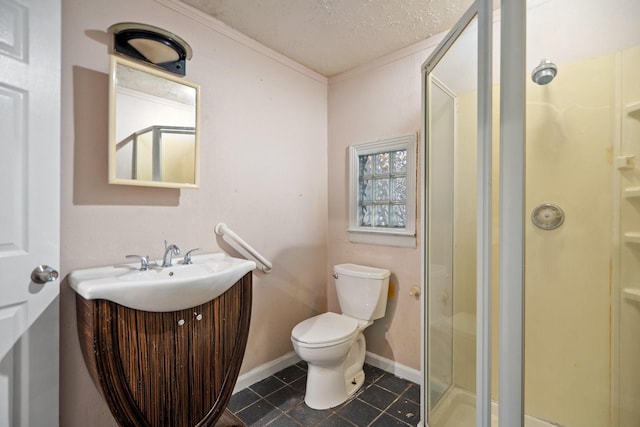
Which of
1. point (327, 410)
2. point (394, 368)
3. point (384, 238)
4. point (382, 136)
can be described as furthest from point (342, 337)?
point (382, 136)

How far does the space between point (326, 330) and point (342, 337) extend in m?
0.12

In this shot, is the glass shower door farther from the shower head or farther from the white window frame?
the white window frame

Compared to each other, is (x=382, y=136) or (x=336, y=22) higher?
(x=336, y=22)

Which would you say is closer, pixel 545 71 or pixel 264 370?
pixel 545 71

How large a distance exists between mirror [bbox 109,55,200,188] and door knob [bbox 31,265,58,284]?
40cm

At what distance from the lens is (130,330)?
107cm

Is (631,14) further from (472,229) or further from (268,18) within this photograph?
(268,18)

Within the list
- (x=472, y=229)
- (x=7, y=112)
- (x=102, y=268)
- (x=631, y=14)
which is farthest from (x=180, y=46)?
(x=631, y=14)

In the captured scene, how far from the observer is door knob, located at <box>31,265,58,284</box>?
1.08 metres

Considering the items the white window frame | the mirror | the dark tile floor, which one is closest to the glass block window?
the white window frame

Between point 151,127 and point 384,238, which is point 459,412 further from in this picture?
point 151,127

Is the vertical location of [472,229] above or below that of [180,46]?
below

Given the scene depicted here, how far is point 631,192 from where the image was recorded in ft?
3.44

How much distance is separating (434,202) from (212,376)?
131 centimetres
